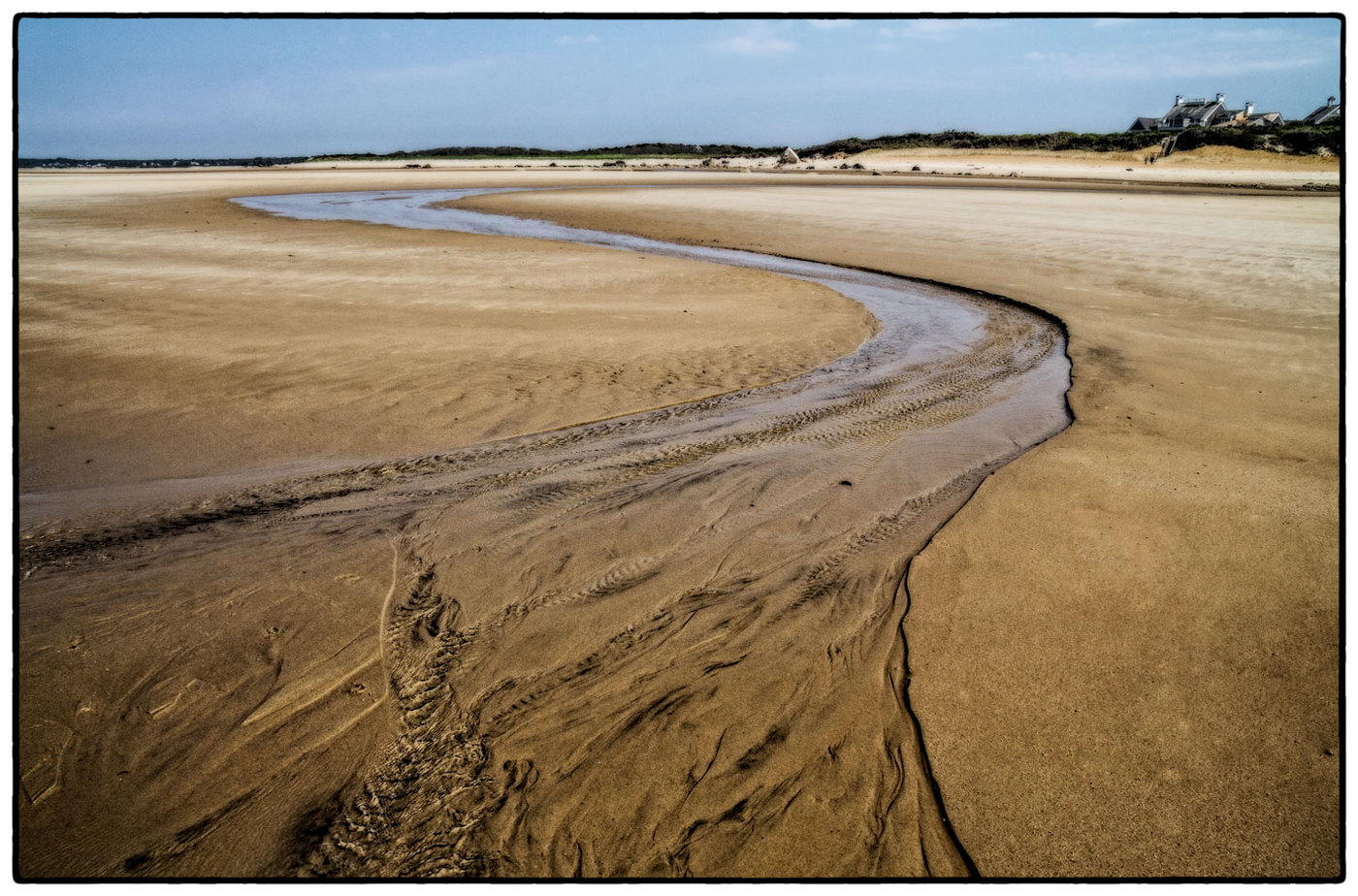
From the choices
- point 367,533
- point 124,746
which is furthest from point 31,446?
point 124,746

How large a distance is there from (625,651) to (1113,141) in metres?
56.6

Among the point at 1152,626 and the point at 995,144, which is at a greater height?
the point at 995,144

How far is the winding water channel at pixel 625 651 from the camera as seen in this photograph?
6.91 feet

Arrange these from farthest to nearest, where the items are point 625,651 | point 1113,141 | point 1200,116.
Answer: point 1200,116
point 1113,141
point 625,651

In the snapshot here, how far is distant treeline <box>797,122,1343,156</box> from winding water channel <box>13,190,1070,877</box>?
27.8 metres

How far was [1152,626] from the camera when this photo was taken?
3.04 metres

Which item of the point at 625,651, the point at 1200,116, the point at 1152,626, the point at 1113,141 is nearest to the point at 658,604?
the point at 625,651

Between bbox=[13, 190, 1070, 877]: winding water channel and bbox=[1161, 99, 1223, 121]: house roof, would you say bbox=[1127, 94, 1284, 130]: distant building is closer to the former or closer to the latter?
bbox=[1161, 99, 1223, 121]: house roof

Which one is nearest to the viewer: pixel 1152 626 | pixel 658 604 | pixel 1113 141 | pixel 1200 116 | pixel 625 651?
pixel 625 651

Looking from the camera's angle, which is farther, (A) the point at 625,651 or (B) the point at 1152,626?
(B) the point at 1152,626

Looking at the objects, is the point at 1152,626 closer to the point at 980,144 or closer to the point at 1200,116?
the point at 980,144

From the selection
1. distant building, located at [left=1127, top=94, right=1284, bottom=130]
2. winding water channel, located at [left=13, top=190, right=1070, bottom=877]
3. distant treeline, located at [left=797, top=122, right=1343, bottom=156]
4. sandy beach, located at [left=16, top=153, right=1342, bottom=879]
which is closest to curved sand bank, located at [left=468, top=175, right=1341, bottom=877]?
sandy beach, located at [left=16, top=153, right=1342, bottom=879]

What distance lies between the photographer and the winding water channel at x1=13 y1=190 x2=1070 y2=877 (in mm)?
2107

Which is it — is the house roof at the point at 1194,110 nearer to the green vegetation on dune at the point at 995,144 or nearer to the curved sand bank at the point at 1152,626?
the green vegetation on dune at the point at 995,144
